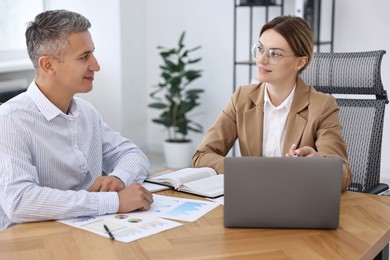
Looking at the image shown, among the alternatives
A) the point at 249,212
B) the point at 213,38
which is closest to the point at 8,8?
the point at 213,38

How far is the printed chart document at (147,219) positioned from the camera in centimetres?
153

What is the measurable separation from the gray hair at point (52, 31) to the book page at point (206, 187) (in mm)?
561

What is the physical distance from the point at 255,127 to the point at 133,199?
2.47 ft

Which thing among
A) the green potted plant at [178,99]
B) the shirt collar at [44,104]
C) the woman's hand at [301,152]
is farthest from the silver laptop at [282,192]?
the green potted plant at [178,99]

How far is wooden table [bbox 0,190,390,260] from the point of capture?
4.56 feet

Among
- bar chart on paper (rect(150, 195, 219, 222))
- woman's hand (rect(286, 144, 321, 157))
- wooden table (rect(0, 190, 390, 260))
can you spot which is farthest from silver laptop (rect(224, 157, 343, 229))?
woman's hand (rect(286, 144, 321, 157))

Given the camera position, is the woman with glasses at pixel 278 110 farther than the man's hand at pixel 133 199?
Yes

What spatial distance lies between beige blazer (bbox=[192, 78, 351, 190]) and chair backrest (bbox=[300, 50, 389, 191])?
0.99ft

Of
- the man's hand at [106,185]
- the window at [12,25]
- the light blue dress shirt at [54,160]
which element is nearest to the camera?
the light blue dress shirt at [54,160]

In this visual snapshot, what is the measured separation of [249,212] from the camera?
155 cm

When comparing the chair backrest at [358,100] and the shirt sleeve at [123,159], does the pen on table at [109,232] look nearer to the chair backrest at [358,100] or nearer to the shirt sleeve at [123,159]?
the shirt sleeve at [123,159]

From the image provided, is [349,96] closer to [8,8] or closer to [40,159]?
[40,159]

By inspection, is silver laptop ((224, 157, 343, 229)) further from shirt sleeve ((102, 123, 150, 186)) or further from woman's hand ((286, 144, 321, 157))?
shirt sleeve ((102, 123, 150, 186))

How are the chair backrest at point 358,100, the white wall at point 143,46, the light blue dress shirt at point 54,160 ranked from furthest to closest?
the white wall at point 143,46 → the chair backrest at point 358,100 → the light blue dress shirt at point 54,160
